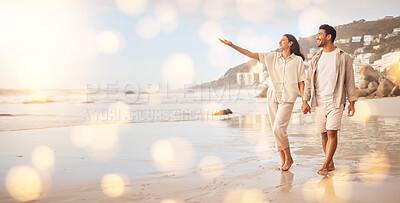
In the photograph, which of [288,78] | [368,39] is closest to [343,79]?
[288,78]

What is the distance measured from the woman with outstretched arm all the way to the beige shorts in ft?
1.09

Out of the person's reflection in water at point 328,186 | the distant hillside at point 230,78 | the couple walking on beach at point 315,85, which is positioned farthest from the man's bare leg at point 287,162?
the distant hillside at point 230,78

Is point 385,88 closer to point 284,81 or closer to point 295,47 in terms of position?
point 295,47

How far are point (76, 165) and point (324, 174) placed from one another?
3.20 metres

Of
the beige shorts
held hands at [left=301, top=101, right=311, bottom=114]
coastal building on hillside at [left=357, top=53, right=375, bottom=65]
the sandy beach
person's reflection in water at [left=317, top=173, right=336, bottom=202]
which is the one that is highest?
coastal building on hillside at [left=357, top=53, right=375, bottom=65]

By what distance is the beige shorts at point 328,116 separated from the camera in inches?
171

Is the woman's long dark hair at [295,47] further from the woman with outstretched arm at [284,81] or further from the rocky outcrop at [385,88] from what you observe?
the rocky outcrop at [385,88]

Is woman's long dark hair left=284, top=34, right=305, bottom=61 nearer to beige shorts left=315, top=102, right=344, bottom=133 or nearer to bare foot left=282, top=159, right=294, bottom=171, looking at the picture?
beige shorts left=315, top=102, right=344, bottom=133

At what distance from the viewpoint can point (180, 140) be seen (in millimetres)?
7086

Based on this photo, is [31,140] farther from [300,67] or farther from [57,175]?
[300,67]

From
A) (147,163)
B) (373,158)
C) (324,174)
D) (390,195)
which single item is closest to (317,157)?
(373,158)

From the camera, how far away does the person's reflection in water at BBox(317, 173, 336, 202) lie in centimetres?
322

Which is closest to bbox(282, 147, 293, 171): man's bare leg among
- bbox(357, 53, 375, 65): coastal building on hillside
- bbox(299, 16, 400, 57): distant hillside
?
bbox(357, 53, 375, 65): coastal building on hillside

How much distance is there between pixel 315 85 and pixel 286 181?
1.44 m
